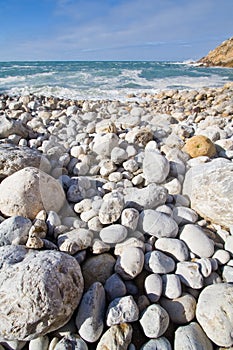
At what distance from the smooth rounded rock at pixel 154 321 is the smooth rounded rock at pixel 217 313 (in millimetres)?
167

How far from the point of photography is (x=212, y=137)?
270cm

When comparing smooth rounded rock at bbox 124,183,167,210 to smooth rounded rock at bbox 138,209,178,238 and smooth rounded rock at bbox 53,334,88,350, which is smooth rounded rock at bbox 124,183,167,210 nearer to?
smooth rounded rock at bbox 138,209,178,238

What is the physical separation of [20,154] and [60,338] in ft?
4.78

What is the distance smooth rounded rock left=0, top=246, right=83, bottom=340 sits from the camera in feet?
3.55

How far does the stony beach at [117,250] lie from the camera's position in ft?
3.78

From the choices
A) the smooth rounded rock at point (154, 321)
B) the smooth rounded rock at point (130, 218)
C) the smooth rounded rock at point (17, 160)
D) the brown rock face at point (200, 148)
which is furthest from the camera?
the brown rock face at point (200, 148)

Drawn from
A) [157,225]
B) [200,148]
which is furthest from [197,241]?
[200,148]

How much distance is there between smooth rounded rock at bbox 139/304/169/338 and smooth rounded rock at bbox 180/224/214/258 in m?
0.42

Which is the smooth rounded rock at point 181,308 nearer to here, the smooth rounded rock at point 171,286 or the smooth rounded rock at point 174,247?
the smooth rounded rock at point 171,286

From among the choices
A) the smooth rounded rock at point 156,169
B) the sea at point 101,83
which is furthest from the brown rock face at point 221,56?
the smooth rounded rock at point 156,169

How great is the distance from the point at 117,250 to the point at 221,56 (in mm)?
38052

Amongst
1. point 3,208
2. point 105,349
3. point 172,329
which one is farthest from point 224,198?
point 3,208

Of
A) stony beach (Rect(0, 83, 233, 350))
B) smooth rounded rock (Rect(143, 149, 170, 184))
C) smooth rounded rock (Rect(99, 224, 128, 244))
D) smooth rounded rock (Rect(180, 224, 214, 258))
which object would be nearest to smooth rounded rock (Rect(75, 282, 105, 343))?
stony beach (Rect(0, 83, 233, 350))

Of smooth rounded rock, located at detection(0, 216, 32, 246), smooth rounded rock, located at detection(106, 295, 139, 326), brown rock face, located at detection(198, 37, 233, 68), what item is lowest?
smooth rounded rock, located at detection(106, 295, 139, 326)
